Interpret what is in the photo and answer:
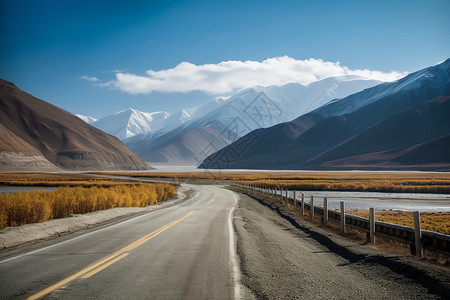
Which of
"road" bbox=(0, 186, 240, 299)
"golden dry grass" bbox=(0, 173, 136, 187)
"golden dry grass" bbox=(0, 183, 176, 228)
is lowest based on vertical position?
"road" bbox=(0, 186, 240, 299)

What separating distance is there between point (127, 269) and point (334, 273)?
428 centimetres

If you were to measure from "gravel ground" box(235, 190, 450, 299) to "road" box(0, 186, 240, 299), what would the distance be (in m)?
0.56

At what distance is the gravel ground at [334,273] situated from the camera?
6043 mm

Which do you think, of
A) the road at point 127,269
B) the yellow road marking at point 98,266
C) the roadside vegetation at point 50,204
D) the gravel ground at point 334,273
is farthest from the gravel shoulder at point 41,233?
the gravel ground at point 334,273

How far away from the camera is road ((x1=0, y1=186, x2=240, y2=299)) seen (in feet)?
18.7

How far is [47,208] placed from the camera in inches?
628

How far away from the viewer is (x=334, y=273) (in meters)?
7.31

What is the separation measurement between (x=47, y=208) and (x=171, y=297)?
41.7ft

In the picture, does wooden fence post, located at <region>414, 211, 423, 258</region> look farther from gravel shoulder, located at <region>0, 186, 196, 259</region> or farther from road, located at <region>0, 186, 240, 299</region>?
gravel shoulder, located at <region>0, 186, 196, 259</region>

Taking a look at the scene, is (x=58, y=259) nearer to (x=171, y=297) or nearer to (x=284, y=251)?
(x=171, y=297)

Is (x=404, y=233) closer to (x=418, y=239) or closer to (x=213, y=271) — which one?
(x=418, y=239)

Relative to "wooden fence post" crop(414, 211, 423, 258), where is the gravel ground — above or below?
below

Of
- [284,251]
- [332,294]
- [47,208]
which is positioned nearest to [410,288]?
[332,294]

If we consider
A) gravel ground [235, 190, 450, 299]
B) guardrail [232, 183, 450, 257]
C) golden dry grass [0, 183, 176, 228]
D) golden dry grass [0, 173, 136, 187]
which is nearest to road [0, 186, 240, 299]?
gravel ground [235, 190, 450, 299]
